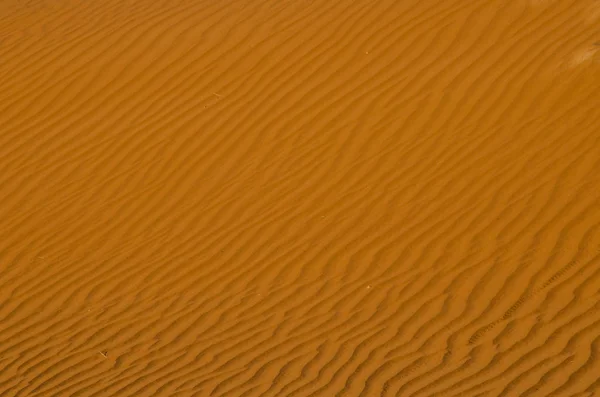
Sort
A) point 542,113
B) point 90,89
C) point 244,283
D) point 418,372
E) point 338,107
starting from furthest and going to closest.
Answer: point 90,89 → point 338,107 → point 542,113 → point 244,283 → point 418,372

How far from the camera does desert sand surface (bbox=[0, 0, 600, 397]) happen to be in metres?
6.20

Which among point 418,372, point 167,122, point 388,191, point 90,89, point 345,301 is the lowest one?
point 418,372

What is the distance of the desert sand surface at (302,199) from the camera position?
620 centimetres

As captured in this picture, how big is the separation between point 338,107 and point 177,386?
3302mm

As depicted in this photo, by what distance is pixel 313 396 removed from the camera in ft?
19.2

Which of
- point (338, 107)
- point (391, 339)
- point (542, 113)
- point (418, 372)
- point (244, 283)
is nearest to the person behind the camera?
point (418, 372)

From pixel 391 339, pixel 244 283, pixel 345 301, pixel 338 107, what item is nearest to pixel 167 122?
pixel 338 107

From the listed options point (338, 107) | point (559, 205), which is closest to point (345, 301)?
point (559, 205)

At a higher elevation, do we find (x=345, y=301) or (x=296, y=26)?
(x=296, y=26)

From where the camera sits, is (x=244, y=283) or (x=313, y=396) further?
(x=244, y=283)

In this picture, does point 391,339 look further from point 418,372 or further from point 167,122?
point 167,122

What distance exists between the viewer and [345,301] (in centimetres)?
668

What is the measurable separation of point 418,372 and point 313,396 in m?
0.70

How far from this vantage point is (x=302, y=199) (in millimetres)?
7797
